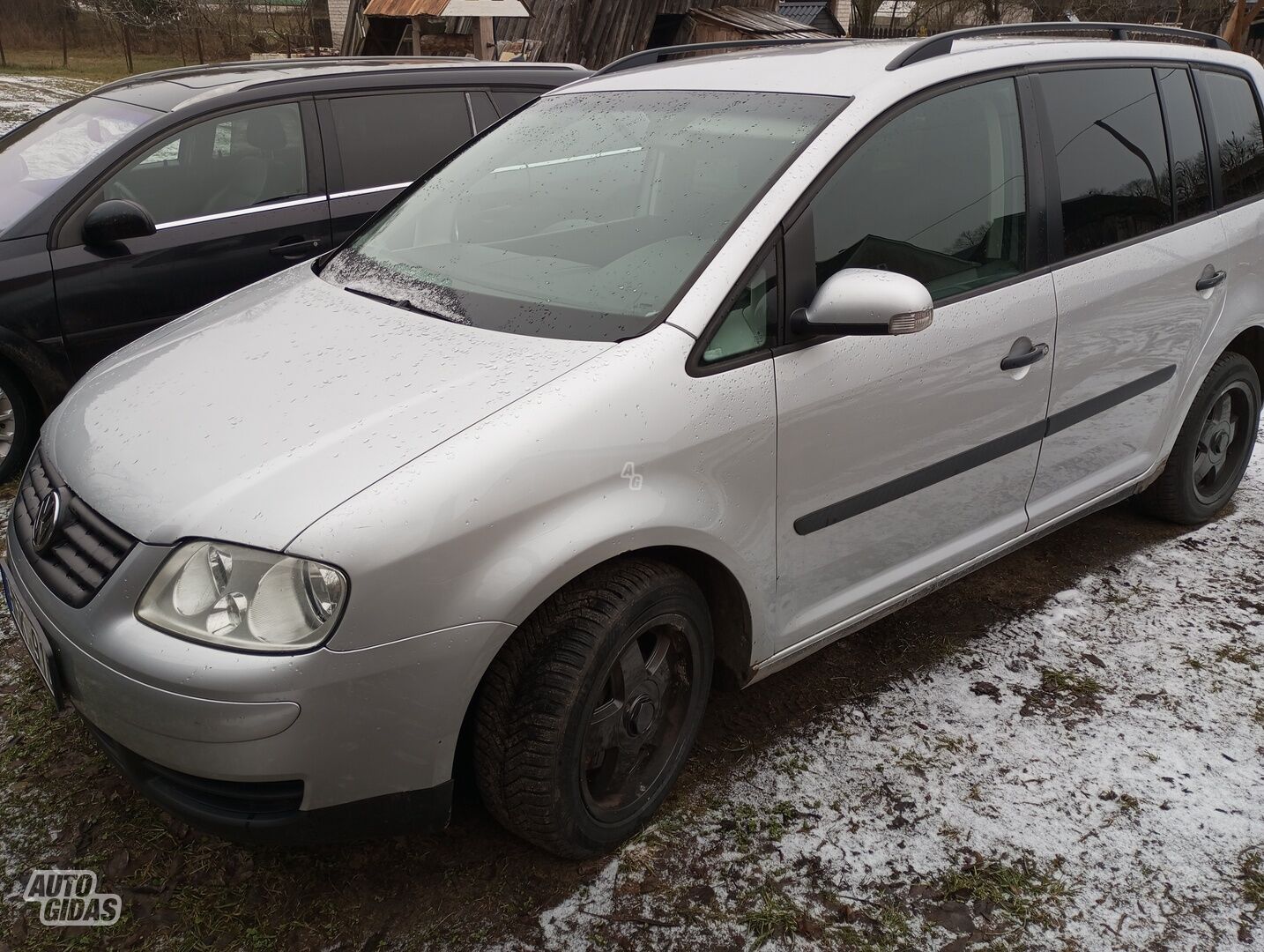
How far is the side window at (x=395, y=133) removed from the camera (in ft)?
16.1

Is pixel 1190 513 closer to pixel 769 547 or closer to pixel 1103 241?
pixel 1103 241

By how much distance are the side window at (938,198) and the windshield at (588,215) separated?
0.60 ft

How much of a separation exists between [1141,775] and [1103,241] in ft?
5.14

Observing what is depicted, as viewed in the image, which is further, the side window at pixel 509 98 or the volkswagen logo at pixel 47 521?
the side window at pixel 509 98

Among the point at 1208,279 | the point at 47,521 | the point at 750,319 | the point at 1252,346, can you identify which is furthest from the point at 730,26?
the point at 47,521

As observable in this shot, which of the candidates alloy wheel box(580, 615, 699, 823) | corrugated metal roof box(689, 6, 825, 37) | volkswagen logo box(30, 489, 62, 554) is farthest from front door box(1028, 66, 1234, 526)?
corrugated metal roof box(689, 6, 825, 37)

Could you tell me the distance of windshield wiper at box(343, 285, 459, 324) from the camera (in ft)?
8.29

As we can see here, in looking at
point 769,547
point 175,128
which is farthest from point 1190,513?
point 175,128

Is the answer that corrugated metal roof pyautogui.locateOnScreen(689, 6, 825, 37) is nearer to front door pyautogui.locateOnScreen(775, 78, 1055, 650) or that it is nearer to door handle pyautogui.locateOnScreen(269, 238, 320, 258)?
door handle pyautogui.locateOnScreen(269, 238, 320, 258)

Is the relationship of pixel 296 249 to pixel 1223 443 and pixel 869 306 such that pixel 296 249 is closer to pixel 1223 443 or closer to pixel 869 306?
pixel 869 306

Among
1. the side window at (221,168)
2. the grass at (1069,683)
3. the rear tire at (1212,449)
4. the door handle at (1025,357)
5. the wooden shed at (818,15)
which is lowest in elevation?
the grass at (1069,683)

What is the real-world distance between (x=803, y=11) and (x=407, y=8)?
20.2 meters

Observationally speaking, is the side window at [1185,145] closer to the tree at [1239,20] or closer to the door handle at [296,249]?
the door handle at [296,249]

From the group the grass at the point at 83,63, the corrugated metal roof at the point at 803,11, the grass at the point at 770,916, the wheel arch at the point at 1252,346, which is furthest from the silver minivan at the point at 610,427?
the corrugated metal roof at the point at 803,11
